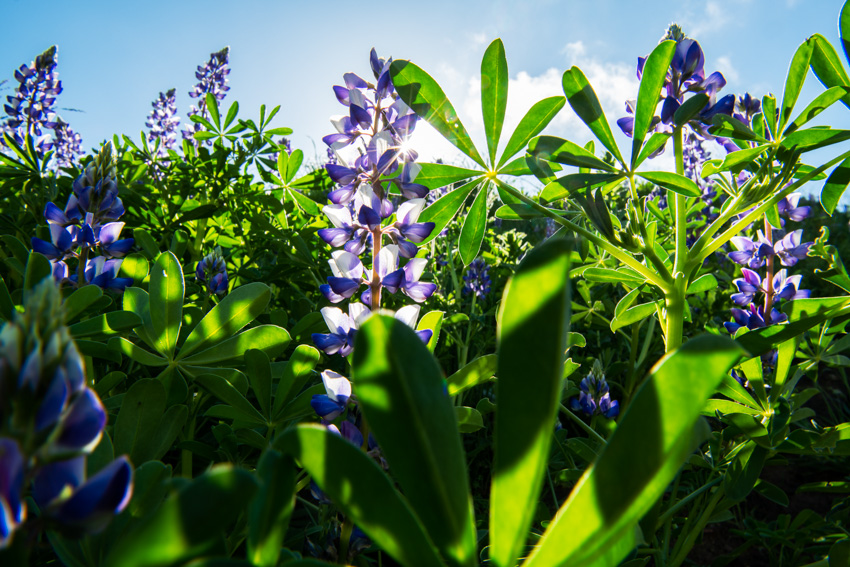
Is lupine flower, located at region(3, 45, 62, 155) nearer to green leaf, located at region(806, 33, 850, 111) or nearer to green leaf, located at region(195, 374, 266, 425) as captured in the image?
green leaf, located at region(195, 374, 266, 425)

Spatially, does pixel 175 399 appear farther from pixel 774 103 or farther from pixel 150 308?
pixel 774 103

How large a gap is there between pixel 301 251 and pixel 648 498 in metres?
1.59

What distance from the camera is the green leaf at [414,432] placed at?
1.55ft

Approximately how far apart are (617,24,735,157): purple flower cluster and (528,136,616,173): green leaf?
0.15 meters

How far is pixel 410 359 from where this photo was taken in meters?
0.48

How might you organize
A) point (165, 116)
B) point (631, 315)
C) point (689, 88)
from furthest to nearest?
1. point (165, 116)
2. point (631, 315)
3. point (689, 88)

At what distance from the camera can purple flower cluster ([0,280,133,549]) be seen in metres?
0.35

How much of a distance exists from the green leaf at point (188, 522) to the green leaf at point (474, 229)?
2.89ft

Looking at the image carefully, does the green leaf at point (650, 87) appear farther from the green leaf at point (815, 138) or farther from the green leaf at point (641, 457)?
the green leaf at point (641, 457)

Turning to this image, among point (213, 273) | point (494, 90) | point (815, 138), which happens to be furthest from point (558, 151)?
point (213, 273)

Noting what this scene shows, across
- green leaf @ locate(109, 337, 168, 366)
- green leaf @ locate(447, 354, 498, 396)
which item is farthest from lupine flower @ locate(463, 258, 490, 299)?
green leaf @ locate(109, 337, 168, 366)

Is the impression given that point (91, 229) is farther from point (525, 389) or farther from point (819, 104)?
point (819, 104)

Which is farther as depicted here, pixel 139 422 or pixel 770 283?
pixel 770 283

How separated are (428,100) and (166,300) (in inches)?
27.6
